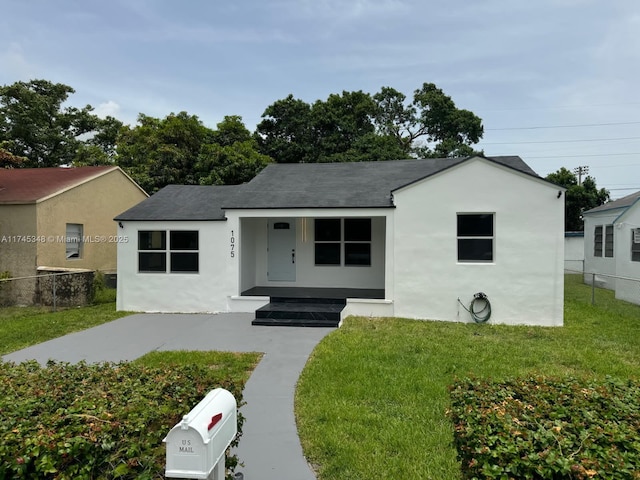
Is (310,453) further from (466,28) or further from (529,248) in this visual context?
(466,28)

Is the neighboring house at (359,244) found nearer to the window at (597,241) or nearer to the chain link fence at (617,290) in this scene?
the chain link fence at (617,290)

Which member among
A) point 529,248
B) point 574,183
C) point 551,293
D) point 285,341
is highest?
point 574,183

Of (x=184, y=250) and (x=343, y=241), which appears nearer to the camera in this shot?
(x=184, y=250)

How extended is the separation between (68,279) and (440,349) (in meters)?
11.1

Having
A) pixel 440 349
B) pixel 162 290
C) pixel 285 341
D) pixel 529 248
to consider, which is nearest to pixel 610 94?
pixel 529 248

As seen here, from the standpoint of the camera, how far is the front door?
12703mm

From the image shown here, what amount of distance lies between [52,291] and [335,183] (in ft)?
30.5

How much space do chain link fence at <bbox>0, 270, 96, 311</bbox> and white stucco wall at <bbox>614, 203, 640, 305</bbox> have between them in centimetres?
1667

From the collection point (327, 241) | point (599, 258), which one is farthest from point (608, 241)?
point (327, 241)

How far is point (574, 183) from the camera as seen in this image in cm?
2939

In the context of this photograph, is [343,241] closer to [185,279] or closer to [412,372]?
[185,279]

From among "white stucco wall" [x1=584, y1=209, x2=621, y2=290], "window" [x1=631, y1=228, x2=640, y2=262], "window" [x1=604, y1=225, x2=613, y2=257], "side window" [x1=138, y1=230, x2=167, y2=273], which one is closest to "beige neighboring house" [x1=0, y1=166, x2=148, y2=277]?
"side window" [x1=138, y1=230, x2=167, y2=273]

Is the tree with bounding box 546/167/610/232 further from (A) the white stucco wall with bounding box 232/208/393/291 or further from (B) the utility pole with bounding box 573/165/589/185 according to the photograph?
(A) the white stucco wall with bounding box 232/208/393/291

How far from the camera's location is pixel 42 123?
27031 mm
